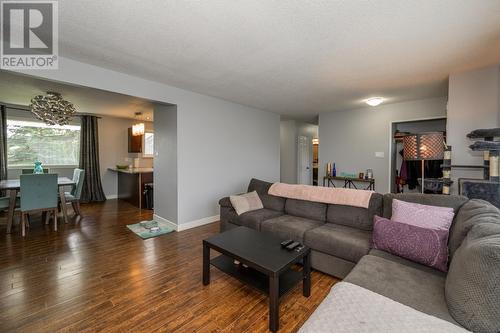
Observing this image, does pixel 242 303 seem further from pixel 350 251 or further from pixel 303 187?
pixel 303 187

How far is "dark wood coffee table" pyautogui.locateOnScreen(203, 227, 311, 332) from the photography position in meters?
1.62

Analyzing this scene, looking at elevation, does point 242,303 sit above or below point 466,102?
below

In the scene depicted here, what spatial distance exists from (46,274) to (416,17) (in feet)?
14.1

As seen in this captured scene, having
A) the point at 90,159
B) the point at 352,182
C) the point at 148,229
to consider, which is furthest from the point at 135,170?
the point at 352,182

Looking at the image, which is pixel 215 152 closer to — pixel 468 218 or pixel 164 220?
pixel 164 220

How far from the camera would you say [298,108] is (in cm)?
529

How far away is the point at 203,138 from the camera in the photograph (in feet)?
13.6

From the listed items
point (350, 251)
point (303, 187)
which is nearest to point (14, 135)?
point (303, 187)

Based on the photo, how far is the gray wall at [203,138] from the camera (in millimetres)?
3008

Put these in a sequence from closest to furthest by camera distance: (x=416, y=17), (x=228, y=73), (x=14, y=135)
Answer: (x=416, y=17), (x=228, y=73), (x=14, y=135)

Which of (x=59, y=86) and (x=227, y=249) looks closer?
(x=227, y=249)

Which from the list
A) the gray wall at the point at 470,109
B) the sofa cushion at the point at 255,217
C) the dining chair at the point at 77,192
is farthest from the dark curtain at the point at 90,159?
the gray wall at the point at 470,109

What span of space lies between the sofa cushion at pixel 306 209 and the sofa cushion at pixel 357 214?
0.12 metres

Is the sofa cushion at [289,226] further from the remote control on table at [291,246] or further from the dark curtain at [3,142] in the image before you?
the dark curtain at [3,142]
